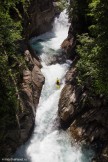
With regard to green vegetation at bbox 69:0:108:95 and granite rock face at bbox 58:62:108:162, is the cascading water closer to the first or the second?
granite rock face at bbox 58:62:108:162

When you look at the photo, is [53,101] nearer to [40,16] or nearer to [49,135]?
[49,135]

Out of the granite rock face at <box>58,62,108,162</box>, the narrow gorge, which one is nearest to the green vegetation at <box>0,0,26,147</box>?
the narrow gorge

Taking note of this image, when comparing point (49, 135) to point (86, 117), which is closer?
point (86, 117)

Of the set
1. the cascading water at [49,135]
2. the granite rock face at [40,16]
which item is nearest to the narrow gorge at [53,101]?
the cascading water at [49,135]

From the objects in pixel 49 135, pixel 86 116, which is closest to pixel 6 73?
pixel 49 135

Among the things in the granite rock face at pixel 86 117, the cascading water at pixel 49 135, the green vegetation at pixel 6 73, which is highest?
the green vegetation at pixel 6 73

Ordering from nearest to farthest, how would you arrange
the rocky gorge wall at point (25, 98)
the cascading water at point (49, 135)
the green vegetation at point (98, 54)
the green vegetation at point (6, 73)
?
the green vegetation at point (6, 73), the green vegetation at point (98, 54), the rocky gorge wall at point (25, 98), the cascading water at point (49, 135)

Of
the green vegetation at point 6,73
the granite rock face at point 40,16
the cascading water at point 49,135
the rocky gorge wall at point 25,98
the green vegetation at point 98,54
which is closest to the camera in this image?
the green vegetation at point 6,73

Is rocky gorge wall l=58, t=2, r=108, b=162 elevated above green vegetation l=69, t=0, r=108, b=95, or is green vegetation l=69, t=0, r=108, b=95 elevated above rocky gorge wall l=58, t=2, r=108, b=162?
green vegetation l=69, t=0, r=108, b=95

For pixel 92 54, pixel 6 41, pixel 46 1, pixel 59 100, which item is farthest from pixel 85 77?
pixel 46 1

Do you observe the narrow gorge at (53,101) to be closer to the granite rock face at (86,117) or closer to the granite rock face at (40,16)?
the granite rock face at (86,117)

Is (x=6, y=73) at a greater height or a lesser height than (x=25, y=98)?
greater
